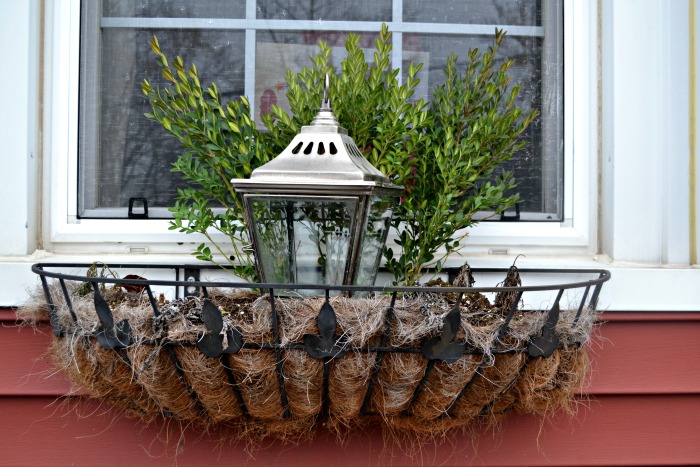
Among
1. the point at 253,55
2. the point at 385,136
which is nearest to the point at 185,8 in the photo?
the point at 253,55

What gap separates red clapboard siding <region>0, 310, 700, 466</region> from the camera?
1.30 m

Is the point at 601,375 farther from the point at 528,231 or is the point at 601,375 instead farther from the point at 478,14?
the point at 478,14

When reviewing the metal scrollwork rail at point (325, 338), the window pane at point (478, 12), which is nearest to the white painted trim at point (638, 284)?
the metal scrollwork rail at point (325, 338)

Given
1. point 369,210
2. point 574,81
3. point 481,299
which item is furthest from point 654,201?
point 369,210

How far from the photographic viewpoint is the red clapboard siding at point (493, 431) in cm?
130

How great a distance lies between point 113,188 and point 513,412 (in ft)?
2.89

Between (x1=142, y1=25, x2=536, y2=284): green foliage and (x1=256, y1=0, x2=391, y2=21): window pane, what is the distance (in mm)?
233

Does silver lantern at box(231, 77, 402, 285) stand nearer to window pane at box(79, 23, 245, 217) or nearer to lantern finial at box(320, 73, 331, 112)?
lantern finial at box(320, 73, 331, 112)

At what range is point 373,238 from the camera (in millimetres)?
1141

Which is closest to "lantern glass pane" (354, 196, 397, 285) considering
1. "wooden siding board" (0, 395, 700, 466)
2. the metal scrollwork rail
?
the metal scrollwork rail

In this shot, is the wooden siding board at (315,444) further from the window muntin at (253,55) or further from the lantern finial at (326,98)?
the lantern finial at (326,98)

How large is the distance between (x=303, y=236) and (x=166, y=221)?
42cm

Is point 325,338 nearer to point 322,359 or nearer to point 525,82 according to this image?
point 322,359

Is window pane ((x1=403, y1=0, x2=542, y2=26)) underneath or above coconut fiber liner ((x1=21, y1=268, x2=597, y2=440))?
above
